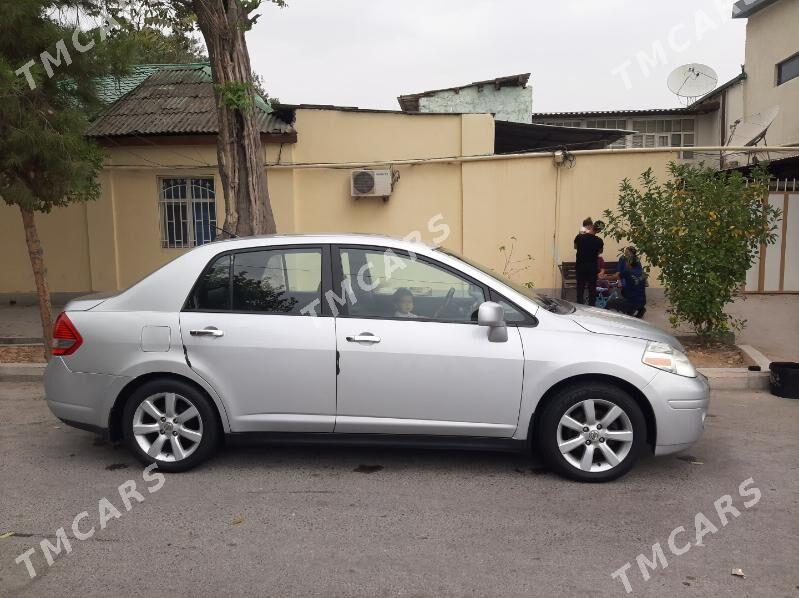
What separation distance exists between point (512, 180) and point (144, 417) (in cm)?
915

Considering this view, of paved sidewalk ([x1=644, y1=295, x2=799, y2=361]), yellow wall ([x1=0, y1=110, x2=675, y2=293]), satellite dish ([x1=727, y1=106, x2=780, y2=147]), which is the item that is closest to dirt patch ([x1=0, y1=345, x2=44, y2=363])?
yellow wall ([x1=0, y1=110, x2=675, y2=293])

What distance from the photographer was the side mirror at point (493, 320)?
4.32 meters

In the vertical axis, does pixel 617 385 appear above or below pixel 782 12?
below

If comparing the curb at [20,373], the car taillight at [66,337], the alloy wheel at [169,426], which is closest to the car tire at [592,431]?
the alloy wheel at [169,426]

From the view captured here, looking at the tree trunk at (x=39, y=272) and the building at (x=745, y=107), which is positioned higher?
the building at (x=745, y=107)

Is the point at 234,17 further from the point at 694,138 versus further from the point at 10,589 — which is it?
the point at 694,138

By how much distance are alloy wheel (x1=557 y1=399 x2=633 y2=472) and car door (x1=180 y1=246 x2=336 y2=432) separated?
1541 mm

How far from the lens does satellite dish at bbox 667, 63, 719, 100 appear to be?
52.0 ft

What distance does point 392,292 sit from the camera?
461cm

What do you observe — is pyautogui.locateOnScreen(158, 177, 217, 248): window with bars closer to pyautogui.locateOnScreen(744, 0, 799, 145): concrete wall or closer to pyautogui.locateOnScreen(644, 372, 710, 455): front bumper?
pyautogui.locateOnScreen(644, 372, 710, 455): front bumper

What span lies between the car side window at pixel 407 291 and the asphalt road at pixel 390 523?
3.66 ft

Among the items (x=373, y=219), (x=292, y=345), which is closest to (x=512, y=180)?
(x=373, y=219)

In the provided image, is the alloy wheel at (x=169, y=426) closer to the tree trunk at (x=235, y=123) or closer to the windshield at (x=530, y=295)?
the windshield at (x=530, y=295)

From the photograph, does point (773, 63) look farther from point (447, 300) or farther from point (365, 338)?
point (365, 338)
